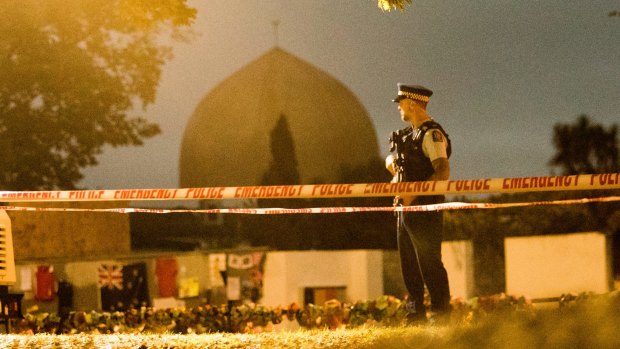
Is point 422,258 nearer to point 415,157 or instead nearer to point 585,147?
point 415,157

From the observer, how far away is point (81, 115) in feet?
91.0

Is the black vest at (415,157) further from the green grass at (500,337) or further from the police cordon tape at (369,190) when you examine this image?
the green grass at (500,337)

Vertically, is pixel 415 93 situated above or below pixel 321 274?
above

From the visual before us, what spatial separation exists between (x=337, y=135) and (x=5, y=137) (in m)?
22.1

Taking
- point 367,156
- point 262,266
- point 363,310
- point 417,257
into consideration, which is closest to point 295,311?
point 363,310

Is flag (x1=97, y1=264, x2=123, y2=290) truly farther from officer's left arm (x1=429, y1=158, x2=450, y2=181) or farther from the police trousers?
officer's left arm (x1=429, y1=158, x2=450, y2=181)

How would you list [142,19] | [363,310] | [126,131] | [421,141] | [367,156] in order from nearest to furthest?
[421,141], [363,310], [142,19], [126,131], [367,156]

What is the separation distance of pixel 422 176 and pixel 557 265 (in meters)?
6.72

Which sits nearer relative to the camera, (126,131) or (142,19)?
(142,19)

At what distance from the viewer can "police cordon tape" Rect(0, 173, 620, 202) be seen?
6219mm

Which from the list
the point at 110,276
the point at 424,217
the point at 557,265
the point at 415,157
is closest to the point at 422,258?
the point at 424,217

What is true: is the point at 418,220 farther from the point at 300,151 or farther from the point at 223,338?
the point at 300,151

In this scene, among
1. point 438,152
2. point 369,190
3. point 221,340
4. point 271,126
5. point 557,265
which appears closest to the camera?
point 221,340

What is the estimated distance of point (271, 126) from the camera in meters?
48.4
